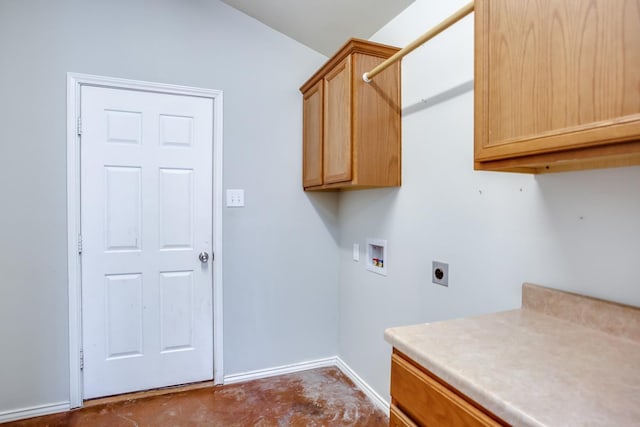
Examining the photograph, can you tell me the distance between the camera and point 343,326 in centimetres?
262

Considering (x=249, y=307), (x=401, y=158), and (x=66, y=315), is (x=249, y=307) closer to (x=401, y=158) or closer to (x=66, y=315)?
(x=66, y=315)

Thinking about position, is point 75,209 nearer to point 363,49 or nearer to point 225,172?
point 225,172

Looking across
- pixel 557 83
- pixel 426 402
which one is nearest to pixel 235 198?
pixel 426 402

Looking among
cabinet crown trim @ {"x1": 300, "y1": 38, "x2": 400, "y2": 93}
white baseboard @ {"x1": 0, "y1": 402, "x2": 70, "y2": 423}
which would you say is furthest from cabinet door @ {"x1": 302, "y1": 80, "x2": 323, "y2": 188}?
white baseboard @ {"x1": 0, "y1": 402, "x2": 70, "y2": 423}

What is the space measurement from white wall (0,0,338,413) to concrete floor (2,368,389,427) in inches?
7.3

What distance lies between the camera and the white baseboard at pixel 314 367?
2201mm

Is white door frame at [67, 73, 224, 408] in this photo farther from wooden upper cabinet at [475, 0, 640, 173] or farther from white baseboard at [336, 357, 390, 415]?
wooden upper cabinet at [475, 0, 640, 173]

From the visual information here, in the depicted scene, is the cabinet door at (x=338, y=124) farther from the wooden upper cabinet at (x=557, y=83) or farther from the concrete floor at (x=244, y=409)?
the concrete floor at (x=244, y=409)

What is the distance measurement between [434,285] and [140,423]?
5.87 feet

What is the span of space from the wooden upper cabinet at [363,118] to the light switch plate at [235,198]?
2.36 feet

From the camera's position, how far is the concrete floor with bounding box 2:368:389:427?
1972mm

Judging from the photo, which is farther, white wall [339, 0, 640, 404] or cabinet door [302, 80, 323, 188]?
cabinet door [302, 80, 323, 188]

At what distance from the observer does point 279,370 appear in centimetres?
254

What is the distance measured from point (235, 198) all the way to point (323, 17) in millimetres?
1298
